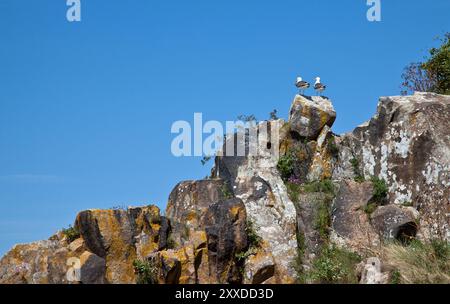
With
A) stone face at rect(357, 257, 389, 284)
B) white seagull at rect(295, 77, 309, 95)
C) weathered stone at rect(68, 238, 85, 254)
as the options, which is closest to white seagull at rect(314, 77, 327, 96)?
white seagull at rect(295, 77, 309, 95)

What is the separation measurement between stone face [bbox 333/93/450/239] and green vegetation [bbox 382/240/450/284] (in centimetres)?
354

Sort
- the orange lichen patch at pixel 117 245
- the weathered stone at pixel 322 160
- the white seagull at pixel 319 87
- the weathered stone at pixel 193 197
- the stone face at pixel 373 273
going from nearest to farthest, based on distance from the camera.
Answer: the stone face at pixel 373 273 → the orange lichen patch at pixel 117 245 → the weathered stone at pixel 193 197 → the weathered stone at pixel 322 160 → the white seagull at pixel 319 87

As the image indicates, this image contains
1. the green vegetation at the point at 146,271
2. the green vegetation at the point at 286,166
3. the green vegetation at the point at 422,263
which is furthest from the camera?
the green vegetation at the point at 286,166

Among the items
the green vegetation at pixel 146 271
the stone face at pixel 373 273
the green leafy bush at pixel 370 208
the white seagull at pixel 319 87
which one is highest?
the white seagull at pixel 319 87

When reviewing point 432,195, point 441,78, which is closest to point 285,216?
point 432,195

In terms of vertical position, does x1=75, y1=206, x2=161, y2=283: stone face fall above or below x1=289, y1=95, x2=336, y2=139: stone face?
below

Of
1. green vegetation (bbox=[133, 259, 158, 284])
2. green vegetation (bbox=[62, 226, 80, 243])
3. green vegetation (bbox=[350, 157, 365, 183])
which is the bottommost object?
green vegetation (bbox=[133, 259, 158, 284])

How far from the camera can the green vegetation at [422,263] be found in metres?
15.6

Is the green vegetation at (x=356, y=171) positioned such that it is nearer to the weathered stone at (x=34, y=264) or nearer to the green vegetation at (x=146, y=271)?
the green vegetation at (x=146, y=271)

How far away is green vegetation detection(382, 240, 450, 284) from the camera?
15.6m

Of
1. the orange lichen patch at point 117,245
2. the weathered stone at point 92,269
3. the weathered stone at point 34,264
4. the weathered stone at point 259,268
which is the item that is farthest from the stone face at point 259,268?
the weathered stone at point 34,264

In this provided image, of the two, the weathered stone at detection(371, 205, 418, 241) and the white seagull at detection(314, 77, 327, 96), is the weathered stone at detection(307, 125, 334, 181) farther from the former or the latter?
the weathered stone at detection(371, 205, 418, 241)

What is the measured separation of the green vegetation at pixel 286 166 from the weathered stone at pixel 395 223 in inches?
139
